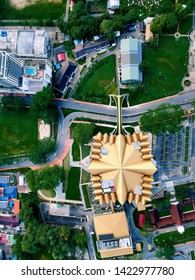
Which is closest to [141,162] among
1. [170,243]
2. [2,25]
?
[170,243]

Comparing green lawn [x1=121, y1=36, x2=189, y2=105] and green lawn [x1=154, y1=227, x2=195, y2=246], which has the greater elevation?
green lawn [x1=121, y1=36, x2=189, y2=105]

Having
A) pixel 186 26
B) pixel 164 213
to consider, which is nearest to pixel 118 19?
pixel 186 26

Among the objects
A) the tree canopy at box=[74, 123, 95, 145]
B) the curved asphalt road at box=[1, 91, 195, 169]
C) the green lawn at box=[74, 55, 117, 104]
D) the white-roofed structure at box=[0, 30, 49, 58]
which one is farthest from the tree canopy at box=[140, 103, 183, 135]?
the white-roofed structure at box=[0, 30, 49, 58]

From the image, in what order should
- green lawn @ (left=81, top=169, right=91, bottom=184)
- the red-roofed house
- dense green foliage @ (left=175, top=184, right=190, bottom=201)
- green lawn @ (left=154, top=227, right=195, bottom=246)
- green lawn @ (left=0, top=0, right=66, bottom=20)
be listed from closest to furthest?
dense green foliage @ (left=175, top=184, right=190, bottom=201) < the red-roofed house < green lawn @ (left=154, top=227, right=195, bottom=246) < green lawn @ (left=81, top=169, right=91, bottom=184) < green lawn @ (left=0, top=0, right=66, bottom=20)

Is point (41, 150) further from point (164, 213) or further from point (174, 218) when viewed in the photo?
point (174, 218)

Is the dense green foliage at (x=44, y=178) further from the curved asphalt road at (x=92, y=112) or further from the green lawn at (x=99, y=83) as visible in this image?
the green lawn at (x=99, y=83)

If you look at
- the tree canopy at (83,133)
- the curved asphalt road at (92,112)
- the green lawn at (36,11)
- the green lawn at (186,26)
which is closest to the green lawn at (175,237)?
the curved asphalt road at (92,112)

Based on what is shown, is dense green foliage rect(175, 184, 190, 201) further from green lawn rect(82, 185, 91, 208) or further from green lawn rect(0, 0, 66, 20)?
green lawn rect(0, 0, 66, 20)
